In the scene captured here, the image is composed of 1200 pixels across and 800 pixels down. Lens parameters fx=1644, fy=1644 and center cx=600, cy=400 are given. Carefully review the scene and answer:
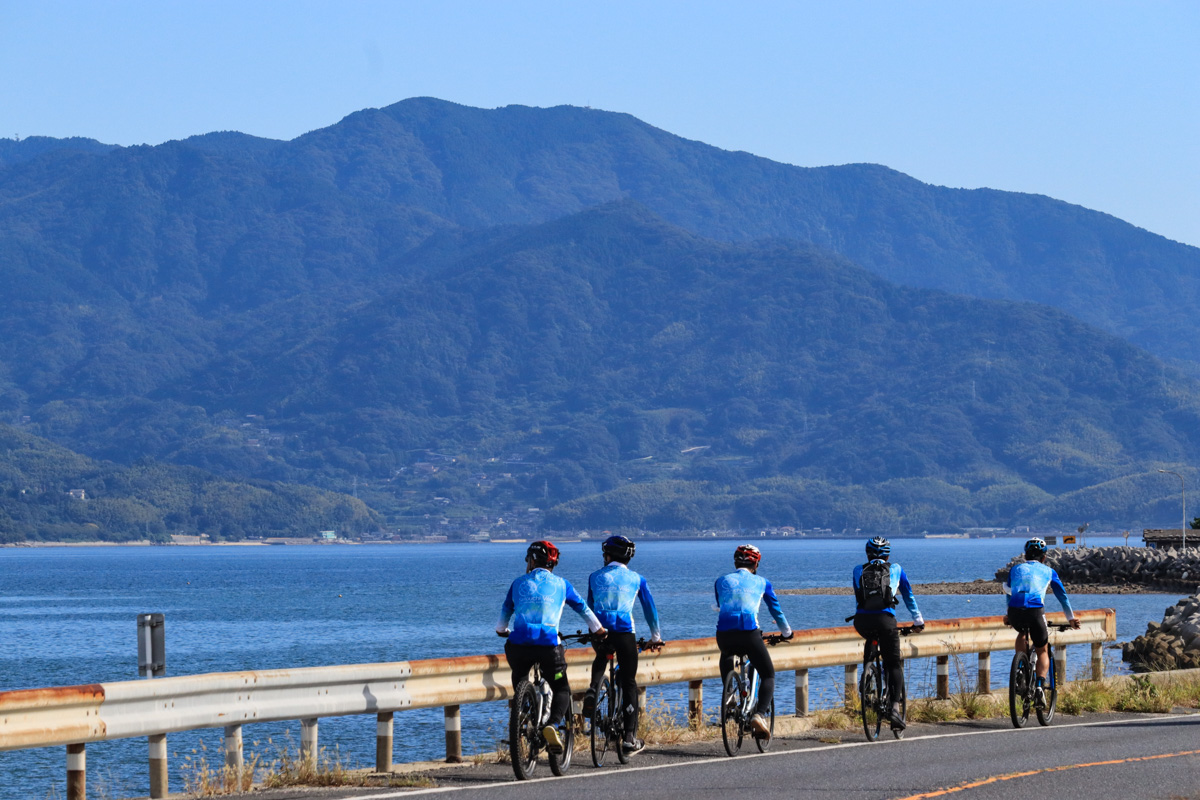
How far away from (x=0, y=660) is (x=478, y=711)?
99.8 ft

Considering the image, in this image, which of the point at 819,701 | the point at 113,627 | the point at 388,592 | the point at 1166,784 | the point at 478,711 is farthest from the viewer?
the point at 388,592

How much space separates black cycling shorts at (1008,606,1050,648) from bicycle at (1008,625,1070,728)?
0.17ft

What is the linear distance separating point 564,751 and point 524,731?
520 mm

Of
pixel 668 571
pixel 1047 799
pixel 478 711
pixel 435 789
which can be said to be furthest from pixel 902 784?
pixel 668 571

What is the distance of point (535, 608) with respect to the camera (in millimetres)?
13445

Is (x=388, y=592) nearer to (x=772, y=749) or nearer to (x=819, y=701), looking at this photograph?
(x=819, y=701)

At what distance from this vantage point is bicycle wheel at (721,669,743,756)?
581 inches

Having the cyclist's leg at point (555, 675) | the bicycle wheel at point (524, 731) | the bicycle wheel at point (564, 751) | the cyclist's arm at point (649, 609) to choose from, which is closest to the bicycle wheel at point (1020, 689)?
the cyclist's arm at point (649, 609)

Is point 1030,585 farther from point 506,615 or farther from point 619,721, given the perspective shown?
point 506,615

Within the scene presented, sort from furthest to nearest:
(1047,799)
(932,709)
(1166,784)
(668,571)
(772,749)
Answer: (668,571) < (932,709) < (772,749) < (1166,784) < (1047,799)

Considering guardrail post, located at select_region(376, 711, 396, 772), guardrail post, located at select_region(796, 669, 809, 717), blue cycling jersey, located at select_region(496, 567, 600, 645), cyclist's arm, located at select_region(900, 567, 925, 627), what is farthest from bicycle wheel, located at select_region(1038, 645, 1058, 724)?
guardrail post, located at select_region(376, 711, 396, 772)

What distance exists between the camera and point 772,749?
51.6ft

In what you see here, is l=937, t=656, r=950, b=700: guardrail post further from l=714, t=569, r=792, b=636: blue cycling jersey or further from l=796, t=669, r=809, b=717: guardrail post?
l=714, t=569, r=792, b=636: blue cycling jersey

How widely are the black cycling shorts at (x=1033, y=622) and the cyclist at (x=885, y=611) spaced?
5.04 ft
